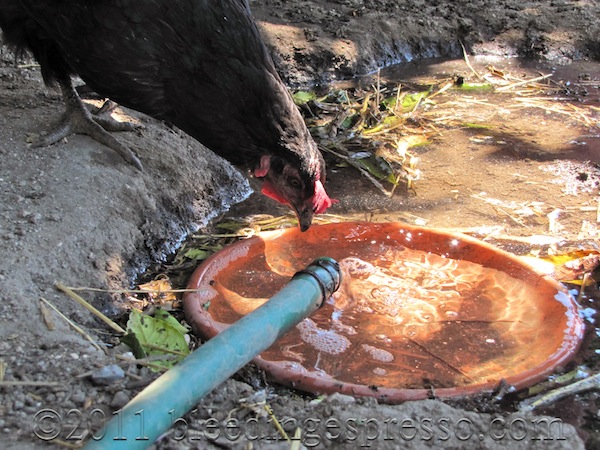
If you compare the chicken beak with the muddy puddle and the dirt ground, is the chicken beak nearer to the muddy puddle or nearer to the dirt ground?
the muddy puddle

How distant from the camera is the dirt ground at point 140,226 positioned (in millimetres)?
1849

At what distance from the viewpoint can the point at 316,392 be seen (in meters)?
2.27

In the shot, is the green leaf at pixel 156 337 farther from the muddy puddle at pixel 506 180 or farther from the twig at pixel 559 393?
the muddy puddle at pixel 506 180

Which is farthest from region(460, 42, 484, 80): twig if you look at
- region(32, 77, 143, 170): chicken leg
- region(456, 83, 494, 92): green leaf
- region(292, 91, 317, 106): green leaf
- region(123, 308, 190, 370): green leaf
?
region(123, 308, 190, 370): green leaf

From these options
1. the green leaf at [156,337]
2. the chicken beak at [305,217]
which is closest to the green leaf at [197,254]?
the chicken beak at [305,217]

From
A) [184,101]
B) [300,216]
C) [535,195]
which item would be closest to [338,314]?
[300,216]

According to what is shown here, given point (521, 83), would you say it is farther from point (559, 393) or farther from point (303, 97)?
point (559, 393)

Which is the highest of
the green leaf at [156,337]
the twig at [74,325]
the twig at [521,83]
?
the twig at [74,325]

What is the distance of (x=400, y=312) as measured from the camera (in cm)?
282

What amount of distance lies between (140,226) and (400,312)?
1395 millimetres

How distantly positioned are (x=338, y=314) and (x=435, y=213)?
1226 millimetres

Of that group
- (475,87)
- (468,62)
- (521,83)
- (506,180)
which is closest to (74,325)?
(506,180)

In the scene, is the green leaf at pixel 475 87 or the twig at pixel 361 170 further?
the green leaf at pixel 475 87

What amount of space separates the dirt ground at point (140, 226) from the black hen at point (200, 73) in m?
0.62
